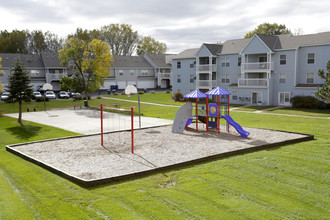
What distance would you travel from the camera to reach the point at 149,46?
103m

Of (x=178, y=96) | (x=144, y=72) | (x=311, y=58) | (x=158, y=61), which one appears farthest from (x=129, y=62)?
(x=311, y=58)

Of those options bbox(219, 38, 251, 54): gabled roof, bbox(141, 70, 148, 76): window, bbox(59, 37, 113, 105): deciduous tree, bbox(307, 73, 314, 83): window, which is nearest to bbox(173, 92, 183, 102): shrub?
bbox(219, 38, 251, 54): gabled roof

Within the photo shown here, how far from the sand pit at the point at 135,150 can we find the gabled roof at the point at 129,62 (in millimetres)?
58089

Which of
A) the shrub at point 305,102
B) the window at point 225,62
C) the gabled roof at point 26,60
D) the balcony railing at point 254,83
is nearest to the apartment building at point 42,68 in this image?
the gabled roof at point 26,60

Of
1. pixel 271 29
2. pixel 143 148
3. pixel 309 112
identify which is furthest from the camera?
pixel 271 29

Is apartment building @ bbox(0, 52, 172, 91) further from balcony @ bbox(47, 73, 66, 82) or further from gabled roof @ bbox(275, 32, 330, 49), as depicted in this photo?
gabled roof @ bbox(275, 32, 330, 49)

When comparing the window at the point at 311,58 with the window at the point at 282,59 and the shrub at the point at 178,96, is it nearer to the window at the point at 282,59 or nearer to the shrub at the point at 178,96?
the window at the point at 282,59

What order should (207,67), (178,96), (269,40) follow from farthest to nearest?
(178,96), (207,67), (269,40)

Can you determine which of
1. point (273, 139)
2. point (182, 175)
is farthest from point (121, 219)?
point (273, 139)

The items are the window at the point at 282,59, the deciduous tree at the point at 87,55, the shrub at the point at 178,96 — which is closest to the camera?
the window at the point at 282,59

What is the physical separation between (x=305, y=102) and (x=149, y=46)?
72363 mm

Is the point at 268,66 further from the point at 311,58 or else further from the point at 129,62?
the point at 129,62

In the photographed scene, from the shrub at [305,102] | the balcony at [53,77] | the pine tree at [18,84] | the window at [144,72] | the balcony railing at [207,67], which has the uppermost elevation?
the window at [144,72]

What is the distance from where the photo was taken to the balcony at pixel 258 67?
4271cm
